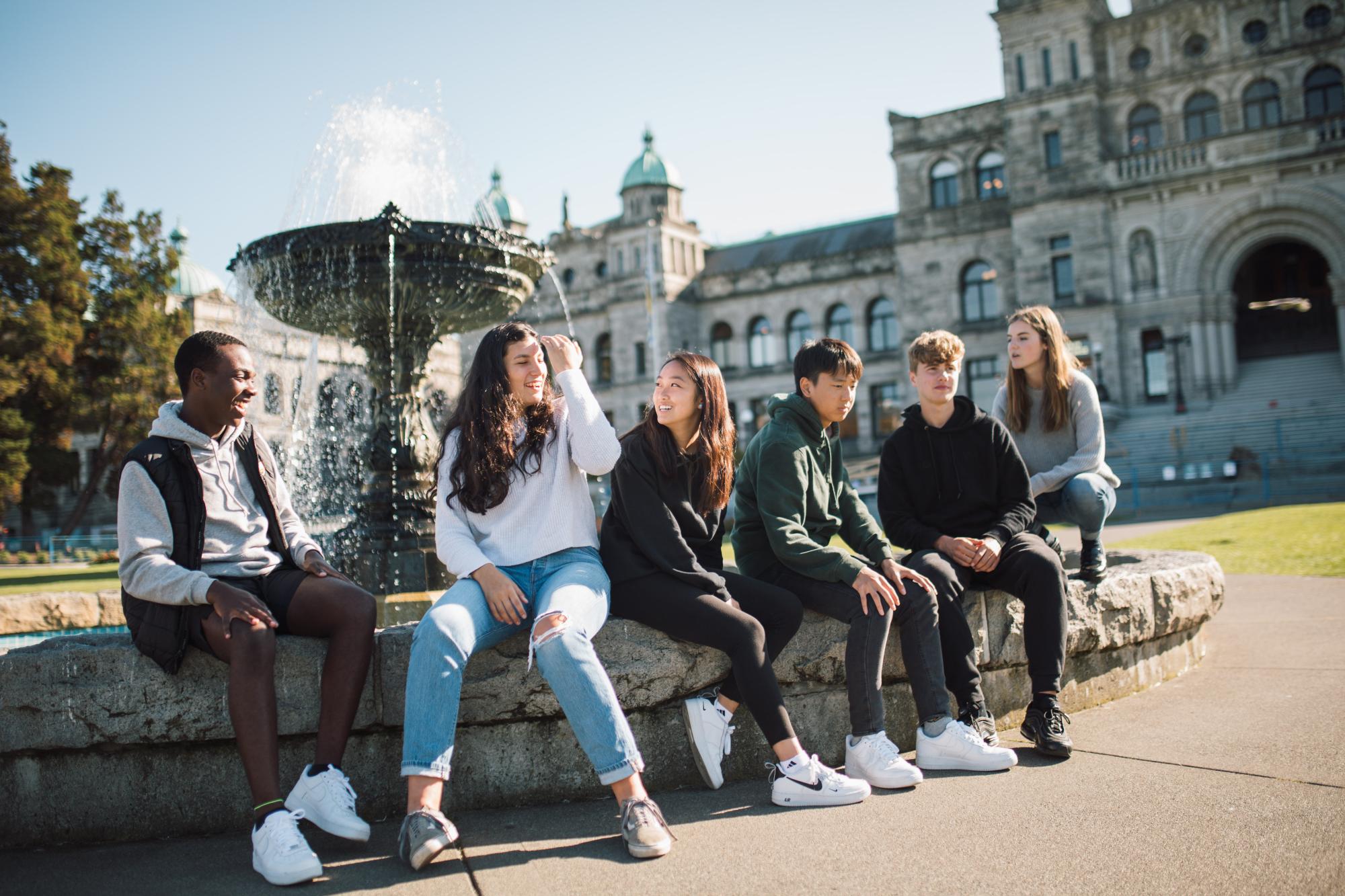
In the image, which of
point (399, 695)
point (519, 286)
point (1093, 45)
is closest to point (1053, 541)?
point (399, 695)

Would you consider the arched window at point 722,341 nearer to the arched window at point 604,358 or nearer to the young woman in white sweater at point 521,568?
the arched window at point 604,358

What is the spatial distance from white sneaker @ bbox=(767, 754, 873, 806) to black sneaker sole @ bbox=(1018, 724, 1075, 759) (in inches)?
34.9

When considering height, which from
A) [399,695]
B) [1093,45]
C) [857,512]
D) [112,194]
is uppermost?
[1093,45]

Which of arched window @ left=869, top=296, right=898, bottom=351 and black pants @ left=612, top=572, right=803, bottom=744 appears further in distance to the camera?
arched window @ left=869, top=296, right=898, bottom=351

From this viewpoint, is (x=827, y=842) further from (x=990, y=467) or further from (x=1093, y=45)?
(x=1093, y=45)

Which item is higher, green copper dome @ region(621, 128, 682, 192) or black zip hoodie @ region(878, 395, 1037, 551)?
green copper dome @ region(621, 128, 682, 192)

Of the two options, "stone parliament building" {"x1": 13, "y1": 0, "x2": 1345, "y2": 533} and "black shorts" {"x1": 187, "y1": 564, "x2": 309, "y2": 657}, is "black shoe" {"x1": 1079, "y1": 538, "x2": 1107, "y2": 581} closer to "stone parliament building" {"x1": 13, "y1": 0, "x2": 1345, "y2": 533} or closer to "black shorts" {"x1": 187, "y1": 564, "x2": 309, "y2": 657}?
"black shorts" {"x1": 187, "y1": 564, "x2": 309, "y2": 657}

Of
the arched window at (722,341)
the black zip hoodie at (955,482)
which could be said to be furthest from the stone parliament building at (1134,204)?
the black zip hoodie at (955,482)

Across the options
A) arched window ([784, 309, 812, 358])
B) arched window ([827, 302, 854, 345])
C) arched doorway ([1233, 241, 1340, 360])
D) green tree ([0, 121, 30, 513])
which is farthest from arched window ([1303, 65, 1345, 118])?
green tree ([0, 121, 30, 513])

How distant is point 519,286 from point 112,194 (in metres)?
26.1

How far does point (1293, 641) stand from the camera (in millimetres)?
5891

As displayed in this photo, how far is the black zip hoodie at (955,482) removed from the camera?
434cm

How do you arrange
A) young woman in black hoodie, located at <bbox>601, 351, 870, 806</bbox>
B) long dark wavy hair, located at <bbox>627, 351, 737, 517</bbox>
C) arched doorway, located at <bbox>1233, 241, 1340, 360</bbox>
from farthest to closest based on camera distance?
1. arched doorway, located at <bbox>1233, 241, 1340, 360</bbox>
2. long dark wavy hair, located at <bbox>627, 351, 737, 517</bbox>
3. young woman in black hoodie, located at <bbox>601, 351, 870, 806</bbox>

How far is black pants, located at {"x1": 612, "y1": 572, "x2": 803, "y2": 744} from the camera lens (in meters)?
3.42
